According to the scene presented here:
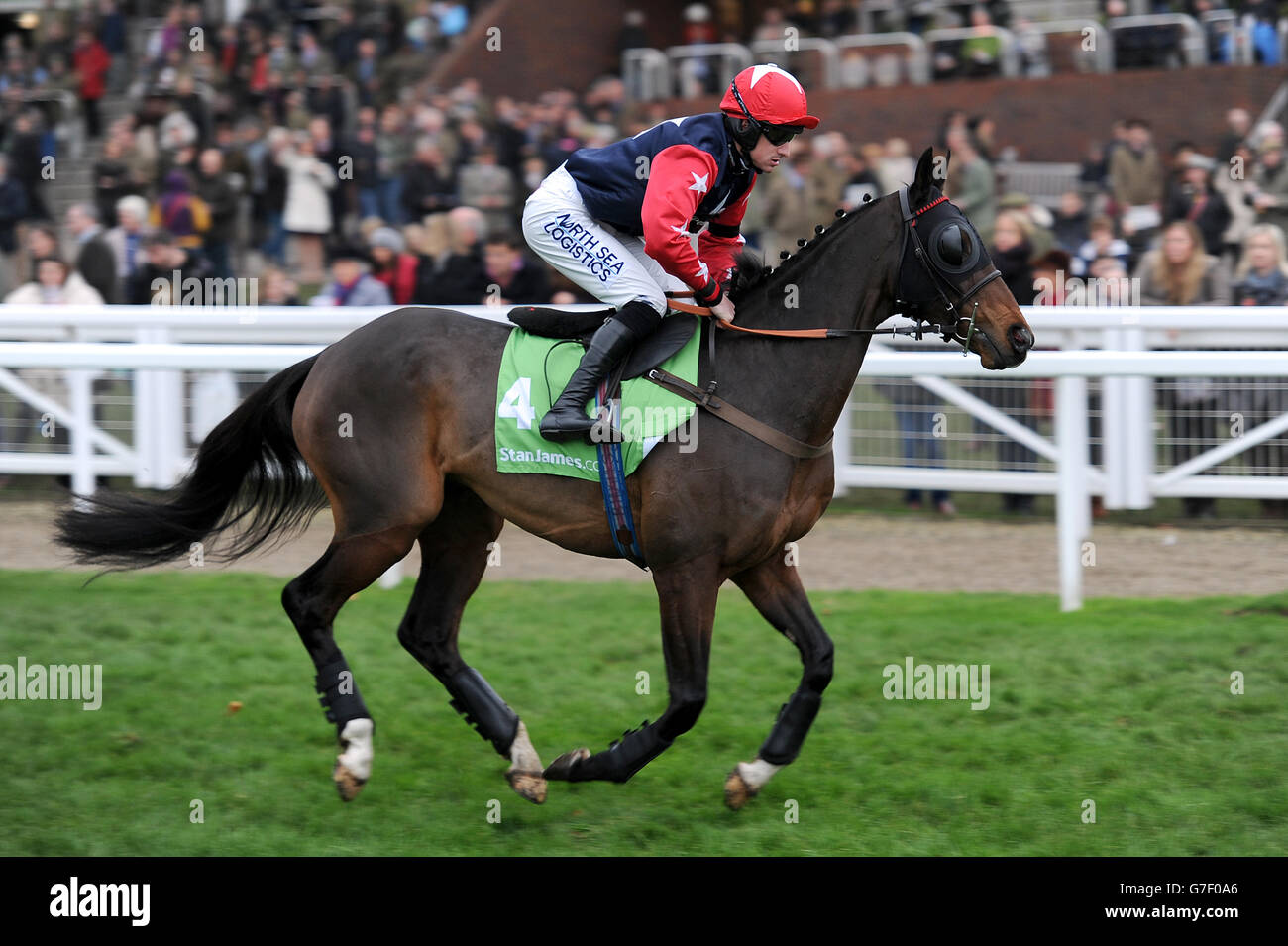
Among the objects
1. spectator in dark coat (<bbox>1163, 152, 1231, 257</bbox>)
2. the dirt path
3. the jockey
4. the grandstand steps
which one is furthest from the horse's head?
the grandstand steps

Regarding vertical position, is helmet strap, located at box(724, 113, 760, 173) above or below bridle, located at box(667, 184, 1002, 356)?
above

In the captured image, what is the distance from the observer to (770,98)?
13.6 feet

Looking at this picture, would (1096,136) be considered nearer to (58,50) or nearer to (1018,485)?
(1018,485)

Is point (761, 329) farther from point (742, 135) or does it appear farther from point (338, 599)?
point (338, 599)

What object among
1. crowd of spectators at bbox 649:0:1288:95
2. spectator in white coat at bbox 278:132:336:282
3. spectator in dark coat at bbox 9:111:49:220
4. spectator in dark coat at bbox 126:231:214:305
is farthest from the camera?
crowd of spectators at bbox 649:0:1288:95

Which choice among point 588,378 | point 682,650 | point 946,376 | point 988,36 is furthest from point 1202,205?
point 682,650

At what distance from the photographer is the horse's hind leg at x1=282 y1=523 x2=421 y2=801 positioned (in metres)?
4.51

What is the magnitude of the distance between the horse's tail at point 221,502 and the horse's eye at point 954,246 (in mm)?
1990

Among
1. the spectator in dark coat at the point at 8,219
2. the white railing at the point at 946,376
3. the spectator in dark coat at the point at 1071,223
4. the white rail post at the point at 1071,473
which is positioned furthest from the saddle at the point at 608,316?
the spectator in dark coat at the point at 8,219

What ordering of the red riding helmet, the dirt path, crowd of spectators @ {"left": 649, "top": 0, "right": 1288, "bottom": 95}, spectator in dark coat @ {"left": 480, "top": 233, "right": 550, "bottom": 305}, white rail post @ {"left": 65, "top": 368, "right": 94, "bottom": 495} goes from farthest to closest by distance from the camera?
crowd of spectators @ {"left": 649, "top": 0, "right": 1288, "bottom": 95}
spectator in dark coat @ {"left": 480, "top": 233, "right": 550, "bottom": 305}
white rail post @ {"left": 65, "top": 368, "right": 94, "bottom": 495}
the dirt path
the red riding helmet

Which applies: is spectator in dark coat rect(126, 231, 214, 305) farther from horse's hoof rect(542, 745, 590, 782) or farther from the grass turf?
horse's hoof rect(542, 745, 590, 782)

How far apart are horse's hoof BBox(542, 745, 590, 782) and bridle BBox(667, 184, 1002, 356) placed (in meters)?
1.32
